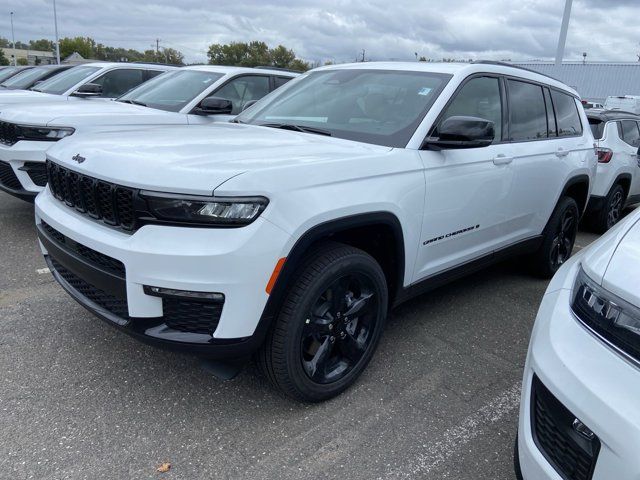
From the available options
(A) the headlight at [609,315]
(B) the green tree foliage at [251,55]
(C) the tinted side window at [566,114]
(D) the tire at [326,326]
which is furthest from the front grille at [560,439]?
(B) the green tree foliage at [251,55]

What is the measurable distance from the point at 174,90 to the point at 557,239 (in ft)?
15.4

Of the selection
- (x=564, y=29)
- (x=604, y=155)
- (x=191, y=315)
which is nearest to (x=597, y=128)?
(x=604, y=155)

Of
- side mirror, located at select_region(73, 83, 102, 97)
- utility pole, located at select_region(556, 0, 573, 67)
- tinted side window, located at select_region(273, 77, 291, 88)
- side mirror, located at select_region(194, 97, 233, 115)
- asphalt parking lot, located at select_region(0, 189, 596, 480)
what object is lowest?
asphalt parking lot, located at select_region(0, 189, 596, 480)

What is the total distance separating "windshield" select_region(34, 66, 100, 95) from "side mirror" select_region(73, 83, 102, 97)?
90 cm

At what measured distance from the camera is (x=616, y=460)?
147 cm

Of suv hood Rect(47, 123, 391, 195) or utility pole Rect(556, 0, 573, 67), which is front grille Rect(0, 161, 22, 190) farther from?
utility pole Rect(556, 0, 573, 67)

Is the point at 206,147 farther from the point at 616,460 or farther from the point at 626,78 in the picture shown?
the point at 626,78

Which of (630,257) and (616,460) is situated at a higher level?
(630,257)

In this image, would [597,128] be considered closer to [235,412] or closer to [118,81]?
[235,412]

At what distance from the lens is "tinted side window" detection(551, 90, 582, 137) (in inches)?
191

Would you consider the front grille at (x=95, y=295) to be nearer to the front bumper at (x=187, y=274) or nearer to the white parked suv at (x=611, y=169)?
the front bumper at (x=187, y=274)

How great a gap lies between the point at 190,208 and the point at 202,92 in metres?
4.44

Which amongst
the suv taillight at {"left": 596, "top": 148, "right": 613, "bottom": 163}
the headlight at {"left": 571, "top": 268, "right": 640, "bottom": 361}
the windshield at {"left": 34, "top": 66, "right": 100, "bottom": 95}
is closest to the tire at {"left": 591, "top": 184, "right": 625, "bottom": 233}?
the suv taillight at {"left": 596, "top": 148, "right": 613, "bottom": 163}

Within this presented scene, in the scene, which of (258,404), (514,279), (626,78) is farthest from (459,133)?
(626,78)
